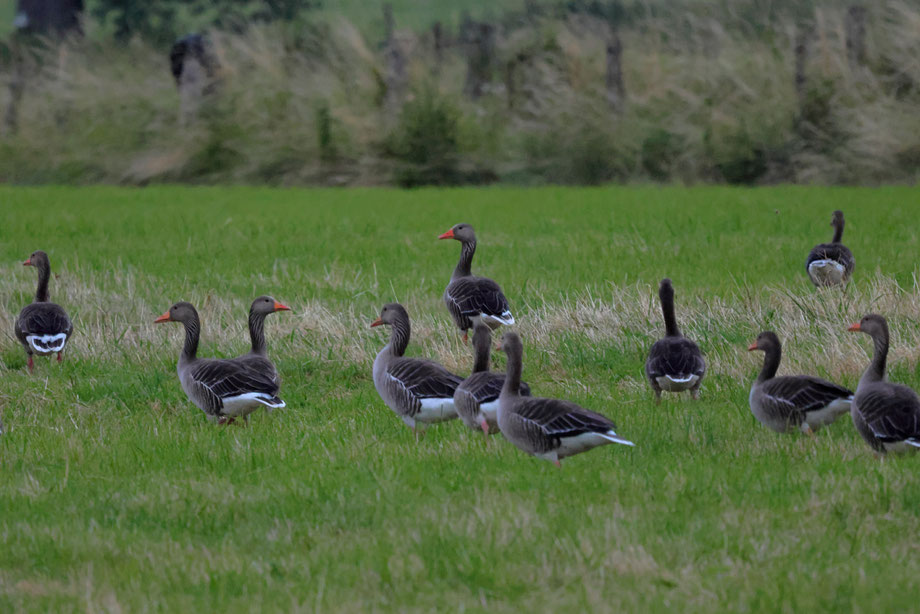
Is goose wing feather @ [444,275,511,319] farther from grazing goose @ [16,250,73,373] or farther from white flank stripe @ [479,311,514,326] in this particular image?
grazing goose @ [16,250,73,373]

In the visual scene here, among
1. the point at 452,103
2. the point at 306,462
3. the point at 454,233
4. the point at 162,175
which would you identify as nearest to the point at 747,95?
the point at 452,103

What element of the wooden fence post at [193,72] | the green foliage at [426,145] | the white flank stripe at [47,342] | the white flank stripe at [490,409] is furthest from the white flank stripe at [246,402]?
the wooden fence post at [193,72]

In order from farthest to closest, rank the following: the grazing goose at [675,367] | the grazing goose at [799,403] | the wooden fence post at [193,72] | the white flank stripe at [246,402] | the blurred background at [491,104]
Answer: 1. the wooden fence post at [193,72]
2. the blurred background at [491,104]
3. the grazing goose at [675,367]
4. the white flank stripe at [246,402]
5. the grazing goose at [799,403]

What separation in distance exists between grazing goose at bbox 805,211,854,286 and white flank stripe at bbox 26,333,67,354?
7.30 meters

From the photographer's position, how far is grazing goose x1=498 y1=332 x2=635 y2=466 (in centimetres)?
634

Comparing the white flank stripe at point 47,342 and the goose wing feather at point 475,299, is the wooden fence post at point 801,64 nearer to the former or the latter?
the goose wing feather at point 475,299

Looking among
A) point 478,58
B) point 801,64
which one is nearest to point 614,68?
point 478,58

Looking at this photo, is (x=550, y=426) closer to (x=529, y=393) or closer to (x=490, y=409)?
(x=490, y=409)

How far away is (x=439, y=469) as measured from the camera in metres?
6.66

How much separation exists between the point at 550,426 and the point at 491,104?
24.1 m

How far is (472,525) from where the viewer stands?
560cm

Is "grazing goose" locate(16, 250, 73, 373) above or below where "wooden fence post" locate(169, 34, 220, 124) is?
below

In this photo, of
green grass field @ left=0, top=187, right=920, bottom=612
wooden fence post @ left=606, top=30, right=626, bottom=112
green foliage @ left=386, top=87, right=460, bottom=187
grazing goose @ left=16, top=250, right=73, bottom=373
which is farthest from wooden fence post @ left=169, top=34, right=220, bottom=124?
grazing goose @ left=16, top=250, right=73, bottom=373

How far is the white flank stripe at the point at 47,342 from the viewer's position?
9891mm
